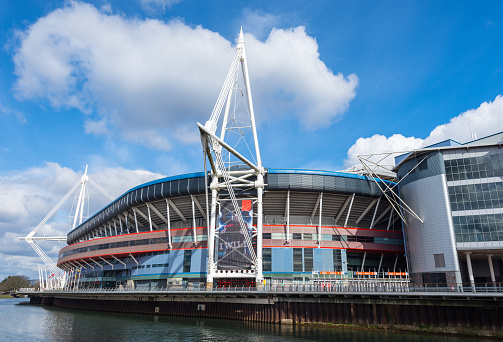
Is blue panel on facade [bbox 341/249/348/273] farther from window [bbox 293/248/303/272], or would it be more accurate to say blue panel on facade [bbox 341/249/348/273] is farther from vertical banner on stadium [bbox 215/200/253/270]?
vertical banner on stadium [bbox 215/200/253/270]

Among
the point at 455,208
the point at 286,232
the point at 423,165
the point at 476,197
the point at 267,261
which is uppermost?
the point at 423,165

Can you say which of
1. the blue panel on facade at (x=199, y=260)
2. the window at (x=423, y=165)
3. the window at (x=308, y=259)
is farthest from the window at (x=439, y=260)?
the blue panel on facade at (x=199, y=260)

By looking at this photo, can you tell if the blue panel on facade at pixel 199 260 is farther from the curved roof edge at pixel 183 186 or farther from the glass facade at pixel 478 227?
the glass facade at pixel 478 227

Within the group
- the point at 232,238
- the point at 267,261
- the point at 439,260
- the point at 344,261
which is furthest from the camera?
the point at 344,261

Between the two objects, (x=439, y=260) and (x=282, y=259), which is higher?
(x=282, y=259)

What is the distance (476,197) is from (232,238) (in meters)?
37.2

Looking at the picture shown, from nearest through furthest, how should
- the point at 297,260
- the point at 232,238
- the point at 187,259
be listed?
1. the point at 232,238
2. the point at 297,260
3. the point at 187,259

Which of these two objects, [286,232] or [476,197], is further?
[286,232]

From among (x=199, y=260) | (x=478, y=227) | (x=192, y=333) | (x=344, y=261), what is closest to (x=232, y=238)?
(x=199, y=260)

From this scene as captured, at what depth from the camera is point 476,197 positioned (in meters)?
48.6

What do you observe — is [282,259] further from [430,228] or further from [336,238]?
[430,228]

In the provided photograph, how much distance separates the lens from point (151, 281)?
7512 centimetres

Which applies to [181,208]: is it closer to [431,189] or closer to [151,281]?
[151,281]

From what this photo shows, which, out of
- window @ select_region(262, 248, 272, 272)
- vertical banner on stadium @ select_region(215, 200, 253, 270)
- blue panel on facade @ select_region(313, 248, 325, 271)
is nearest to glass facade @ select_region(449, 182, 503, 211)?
blue panel on facade @ select_region(313, 248, 325, 271)
